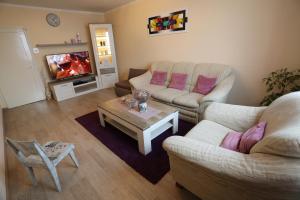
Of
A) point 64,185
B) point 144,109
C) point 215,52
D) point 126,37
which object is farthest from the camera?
point 126,37

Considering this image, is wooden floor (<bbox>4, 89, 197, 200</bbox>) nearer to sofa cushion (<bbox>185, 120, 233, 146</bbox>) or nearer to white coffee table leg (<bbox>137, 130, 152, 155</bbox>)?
white coffee table leg (<bbox>137, 130, 152, 155</bbox>)

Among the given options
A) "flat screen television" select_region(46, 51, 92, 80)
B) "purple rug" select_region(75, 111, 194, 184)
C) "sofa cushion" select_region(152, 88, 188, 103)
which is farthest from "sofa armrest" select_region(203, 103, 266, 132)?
"flat screen television" select_region(46, 51, 92, 80)

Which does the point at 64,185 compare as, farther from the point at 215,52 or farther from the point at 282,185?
the point at 215,52

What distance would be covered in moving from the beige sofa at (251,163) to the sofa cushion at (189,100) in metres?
0.92

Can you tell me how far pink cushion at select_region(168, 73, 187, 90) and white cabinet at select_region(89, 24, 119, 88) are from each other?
2.65 metres

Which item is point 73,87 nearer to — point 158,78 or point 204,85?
point 158,78

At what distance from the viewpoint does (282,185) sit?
31.2 inches

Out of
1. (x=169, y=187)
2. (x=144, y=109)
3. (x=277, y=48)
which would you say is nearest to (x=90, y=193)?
(x=169, y=187)

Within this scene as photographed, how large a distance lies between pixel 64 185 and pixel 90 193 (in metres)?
0.35

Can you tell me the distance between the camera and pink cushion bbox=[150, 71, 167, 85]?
344 centimetres

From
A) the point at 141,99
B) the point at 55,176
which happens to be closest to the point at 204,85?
the point at 141,99

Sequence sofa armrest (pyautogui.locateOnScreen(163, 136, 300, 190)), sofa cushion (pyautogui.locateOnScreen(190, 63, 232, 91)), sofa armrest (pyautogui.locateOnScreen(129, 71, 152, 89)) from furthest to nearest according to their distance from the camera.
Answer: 1. sofa armrest (pyautogui.locateOnScreen(129, 71, 152, 89))
2. sofa cushion (pyautogui.locateOnScreen(190, 63, 232, 91))
3. sofa armrest (pyautogui.locateOnScreen(163, 136, 300, 190))

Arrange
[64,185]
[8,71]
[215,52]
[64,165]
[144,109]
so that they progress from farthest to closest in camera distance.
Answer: [8,71] < [215,52] < [144,109] < [64,165] < [64,185]

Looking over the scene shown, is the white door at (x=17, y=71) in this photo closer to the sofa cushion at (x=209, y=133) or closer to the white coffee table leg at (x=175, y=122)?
the white coffee table leg at (x=175, y=122)
